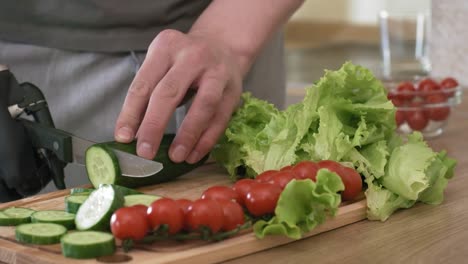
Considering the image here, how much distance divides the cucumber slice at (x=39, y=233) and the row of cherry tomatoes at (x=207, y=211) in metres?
0.11

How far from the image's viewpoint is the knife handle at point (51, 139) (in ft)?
6.49

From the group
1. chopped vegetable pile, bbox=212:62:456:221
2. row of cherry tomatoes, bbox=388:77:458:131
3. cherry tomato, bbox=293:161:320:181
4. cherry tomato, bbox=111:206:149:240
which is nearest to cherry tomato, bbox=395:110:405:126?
row of cherry tomatoes, bbox=388:77:458:131

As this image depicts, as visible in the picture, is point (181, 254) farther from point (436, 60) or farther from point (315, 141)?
point (436, 60)

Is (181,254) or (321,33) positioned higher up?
(321,33)

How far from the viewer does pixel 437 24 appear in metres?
3.87

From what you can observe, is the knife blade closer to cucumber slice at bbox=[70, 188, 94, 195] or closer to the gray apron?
cucumber slice at bbox=[70, 188, 94, 195]

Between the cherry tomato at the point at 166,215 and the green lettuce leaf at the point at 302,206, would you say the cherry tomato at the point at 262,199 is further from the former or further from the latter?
the cherry tomato at the point at 166,215

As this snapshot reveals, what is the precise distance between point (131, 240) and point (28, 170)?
605 millimetres

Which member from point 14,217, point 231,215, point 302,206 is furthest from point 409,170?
point 14,217

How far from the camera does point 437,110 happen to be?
106 inches

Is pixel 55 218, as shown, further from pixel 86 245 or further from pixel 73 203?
pixel 86 245

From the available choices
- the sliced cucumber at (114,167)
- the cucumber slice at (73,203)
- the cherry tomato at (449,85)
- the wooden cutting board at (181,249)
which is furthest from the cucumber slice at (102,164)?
the cherry tomato at (449,85)

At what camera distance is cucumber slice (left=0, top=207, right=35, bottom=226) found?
171cm

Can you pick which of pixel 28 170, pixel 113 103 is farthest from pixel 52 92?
pixel 28 170
